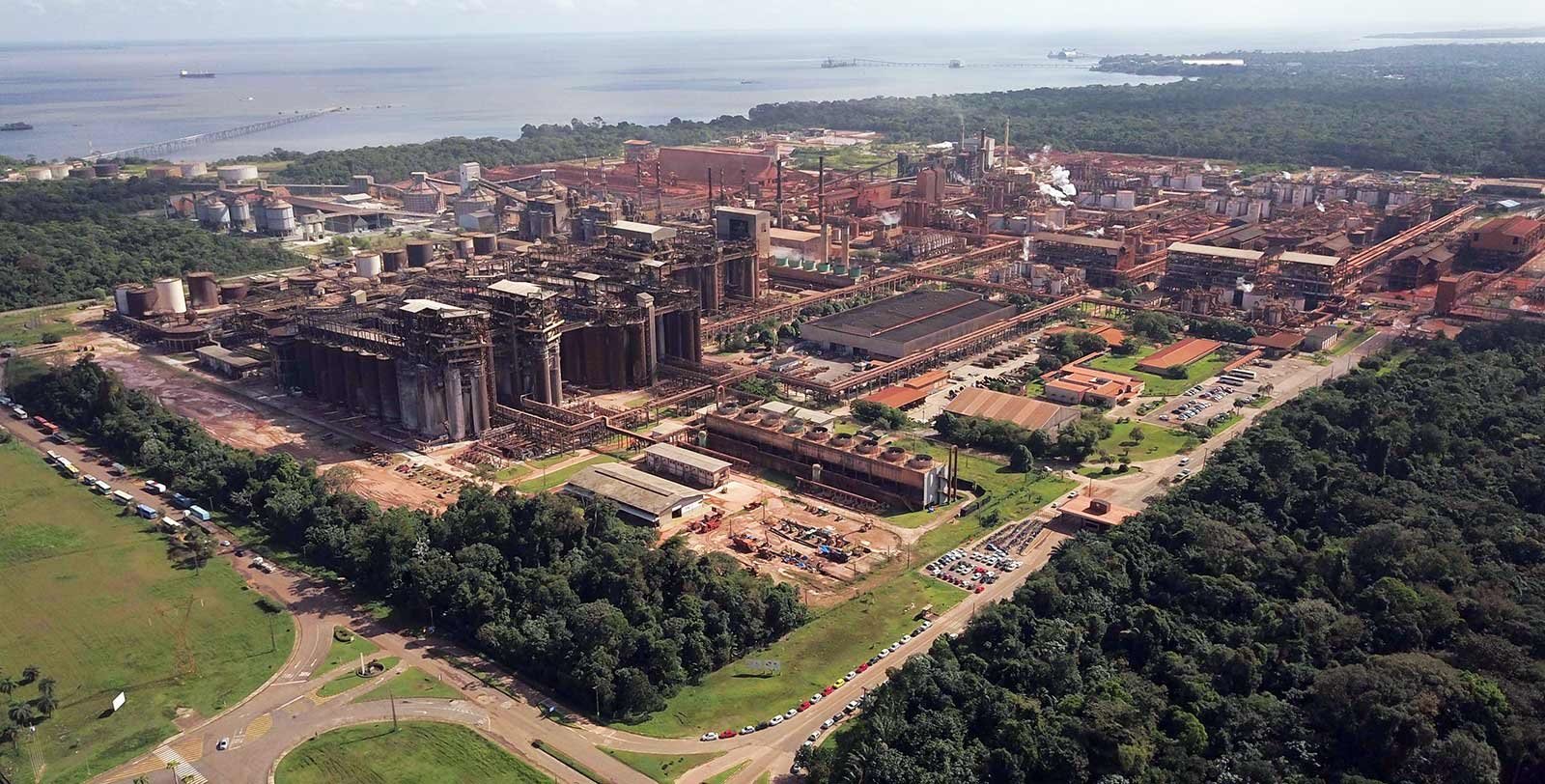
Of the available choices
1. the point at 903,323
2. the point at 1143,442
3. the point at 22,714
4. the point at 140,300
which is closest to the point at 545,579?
the point at 22,714

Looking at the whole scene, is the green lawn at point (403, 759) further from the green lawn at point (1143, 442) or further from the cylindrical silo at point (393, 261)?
the cylindrical silo at point (393, 261)

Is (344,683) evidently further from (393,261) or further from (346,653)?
(393,261)

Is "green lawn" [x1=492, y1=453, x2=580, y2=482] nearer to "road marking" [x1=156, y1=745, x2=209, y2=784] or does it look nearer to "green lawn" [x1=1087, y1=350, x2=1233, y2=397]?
"road marking" [x1=156, y1=745, x2=209, y2=784]

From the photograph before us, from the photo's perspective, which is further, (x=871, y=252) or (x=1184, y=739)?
(x=871, y=252)

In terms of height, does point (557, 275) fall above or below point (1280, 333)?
above

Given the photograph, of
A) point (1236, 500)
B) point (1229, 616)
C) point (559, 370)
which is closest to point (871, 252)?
point (559, 370)

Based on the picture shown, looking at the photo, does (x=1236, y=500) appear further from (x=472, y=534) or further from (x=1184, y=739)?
(x=472, y=534)

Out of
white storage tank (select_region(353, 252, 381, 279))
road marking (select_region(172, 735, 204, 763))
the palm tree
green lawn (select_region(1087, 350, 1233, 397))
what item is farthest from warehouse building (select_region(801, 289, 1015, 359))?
the palm tree
